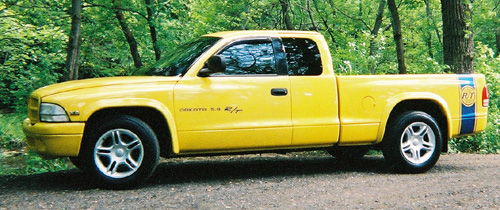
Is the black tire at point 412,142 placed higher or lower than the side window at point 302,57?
lower

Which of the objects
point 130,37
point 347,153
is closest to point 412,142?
point 347,153

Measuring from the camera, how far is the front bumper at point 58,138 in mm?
5383

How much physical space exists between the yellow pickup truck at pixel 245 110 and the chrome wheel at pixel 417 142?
13mm

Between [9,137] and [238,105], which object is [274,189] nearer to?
[238,105]

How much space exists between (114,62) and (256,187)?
7.86 metres

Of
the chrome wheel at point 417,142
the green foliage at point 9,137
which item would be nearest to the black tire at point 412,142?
the chrome wheel at point 417,142

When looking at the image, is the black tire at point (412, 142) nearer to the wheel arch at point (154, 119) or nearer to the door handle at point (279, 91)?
the door handle at point (279, 91)

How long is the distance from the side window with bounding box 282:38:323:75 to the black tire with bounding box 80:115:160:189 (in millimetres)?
1940

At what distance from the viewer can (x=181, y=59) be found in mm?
6324

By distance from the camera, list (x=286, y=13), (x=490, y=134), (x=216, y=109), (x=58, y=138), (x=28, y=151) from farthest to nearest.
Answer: (x=286, y=13) → (x=490, y=134) → (x=28, y=151) → (x=216, y=109) → (x=58, y=138)

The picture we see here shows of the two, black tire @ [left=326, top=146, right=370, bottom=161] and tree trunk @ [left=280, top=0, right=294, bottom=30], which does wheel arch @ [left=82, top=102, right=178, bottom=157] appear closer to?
black tire @ [left=326, top=146, right=370, bottom=161]

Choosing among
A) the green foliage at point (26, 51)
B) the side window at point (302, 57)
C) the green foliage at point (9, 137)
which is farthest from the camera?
the green foliage at point (9, 137)

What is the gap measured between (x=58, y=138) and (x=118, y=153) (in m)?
0.63

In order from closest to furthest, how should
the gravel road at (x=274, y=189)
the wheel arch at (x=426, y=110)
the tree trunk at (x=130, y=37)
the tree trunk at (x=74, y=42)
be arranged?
1. the gravel road at (x=274, y=189)
2. the wheel arch at (x=426, y=110)
3. the tree trunk at (x=74, y=42)
4. the tree trunk at (x=130, y=37)
